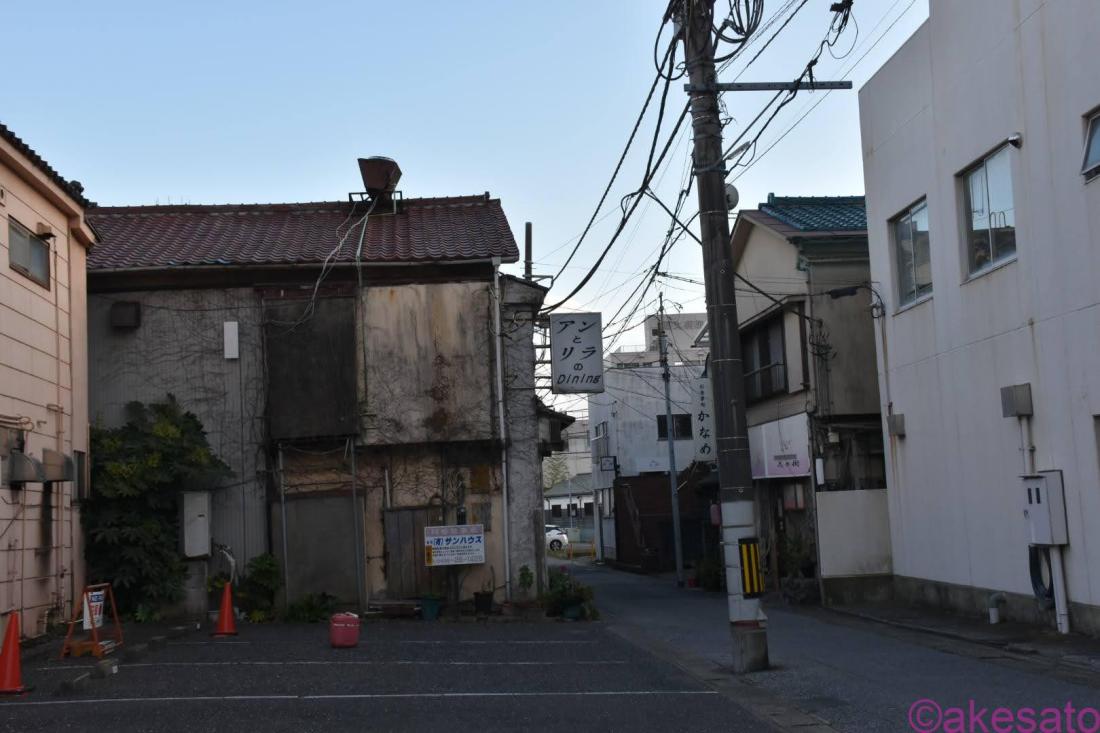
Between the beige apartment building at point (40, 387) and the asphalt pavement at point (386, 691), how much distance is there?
2.17 meters

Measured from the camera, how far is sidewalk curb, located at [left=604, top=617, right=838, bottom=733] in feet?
29.5

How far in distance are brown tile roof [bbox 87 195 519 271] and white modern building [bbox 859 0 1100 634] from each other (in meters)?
6.81

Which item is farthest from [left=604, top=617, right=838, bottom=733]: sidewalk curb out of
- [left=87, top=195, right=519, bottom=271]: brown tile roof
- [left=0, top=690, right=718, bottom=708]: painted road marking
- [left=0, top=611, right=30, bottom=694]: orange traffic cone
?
[left=87, top=195, right=519, bottom=271]: brown tile roof

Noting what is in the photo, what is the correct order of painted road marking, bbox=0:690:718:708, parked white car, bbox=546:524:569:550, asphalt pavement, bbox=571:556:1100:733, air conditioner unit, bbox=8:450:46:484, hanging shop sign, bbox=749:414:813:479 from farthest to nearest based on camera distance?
1. parked white car, bbox=546:524:569:550
2. hanging shop sign, bbox=749:414:813:479
3. air conditioner unit, bbox=8:450:46:484
4. painted road marking, bbox=0:690:718:708
5. asphalt pavement, bbox=571:556:1100:733

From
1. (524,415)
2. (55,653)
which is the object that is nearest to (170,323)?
(524,415)

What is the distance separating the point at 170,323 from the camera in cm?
1969

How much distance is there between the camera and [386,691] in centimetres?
1063

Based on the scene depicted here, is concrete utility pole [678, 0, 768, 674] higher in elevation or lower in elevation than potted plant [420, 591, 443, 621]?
higher

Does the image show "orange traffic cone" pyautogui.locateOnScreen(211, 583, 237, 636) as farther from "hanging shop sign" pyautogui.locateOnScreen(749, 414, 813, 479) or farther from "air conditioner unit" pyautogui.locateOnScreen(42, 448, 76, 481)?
"hanging shop sign" pyautogui.locateOnScreen(749, 414, 813, 479)

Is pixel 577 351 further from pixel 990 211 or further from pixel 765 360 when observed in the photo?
pixel 990 211

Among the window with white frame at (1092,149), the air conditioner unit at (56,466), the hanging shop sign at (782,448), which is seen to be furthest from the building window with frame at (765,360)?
the air conditioner unit at (56,466)

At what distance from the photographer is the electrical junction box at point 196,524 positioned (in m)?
18.0

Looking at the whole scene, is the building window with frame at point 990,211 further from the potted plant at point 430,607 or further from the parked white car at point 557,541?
the parked white car at point 557,541

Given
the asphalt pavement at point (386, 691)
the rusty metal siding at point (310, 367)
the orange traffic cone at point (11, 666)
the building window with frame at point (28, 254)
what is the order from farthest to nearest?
the rusty metal siding at point (310, 367) → the building window with frame at point (28, 254) → the orange traffic cone at point (11, 666) → the asphalt pavement at point (386, 691)
